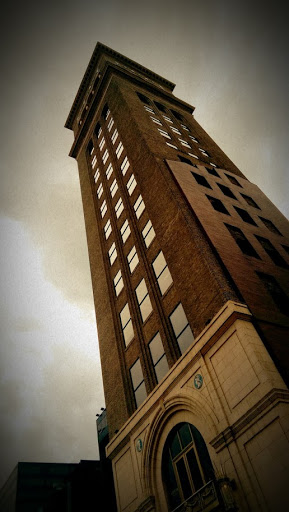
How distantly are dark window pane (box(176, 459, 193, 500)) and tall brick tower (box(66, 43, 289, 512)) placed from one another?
52 mm

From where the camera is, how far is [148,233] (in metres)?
26.0

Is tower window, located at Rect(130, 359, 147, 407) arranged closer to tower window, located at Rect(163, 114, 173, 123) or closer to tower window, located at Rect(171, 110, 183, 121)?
tower window, located at Rect(163, 114, 173, 123)

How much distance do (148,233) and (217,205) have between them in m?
4.81

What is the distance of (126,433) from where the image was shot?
19.0 m

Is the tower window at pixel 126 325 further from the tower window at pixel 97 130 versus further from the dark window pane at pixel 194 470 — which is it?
the tower window at pixel 97 130

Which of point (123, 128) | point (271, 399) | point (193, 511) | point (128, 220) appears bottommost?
point (193, 511)

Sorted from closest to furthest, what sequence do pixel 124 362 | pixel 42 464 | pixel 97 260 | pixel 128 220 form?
pixel 124 362 < pixel 128 220 < pixel 97 260 < pixel 42 464

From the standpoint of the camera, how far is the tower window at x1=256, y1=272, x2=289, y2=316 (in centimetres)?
1877

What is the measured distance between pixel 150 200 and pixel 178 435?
48.0 feet

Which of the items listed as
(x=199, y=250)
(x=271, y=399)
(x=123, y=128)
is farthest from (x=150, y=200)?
(x=271, y=399)

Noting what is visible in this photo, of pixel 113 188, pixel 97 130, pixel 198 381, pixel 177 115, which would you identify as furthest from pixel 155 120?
pixel 198 381

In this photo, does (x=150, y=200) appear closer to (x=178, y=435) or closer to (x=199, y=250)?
(x=199, y=250)

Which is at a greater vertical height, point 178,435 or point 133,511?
point 178,435

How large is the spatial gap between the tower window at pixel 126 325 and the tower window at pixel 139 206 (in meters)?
6.86
